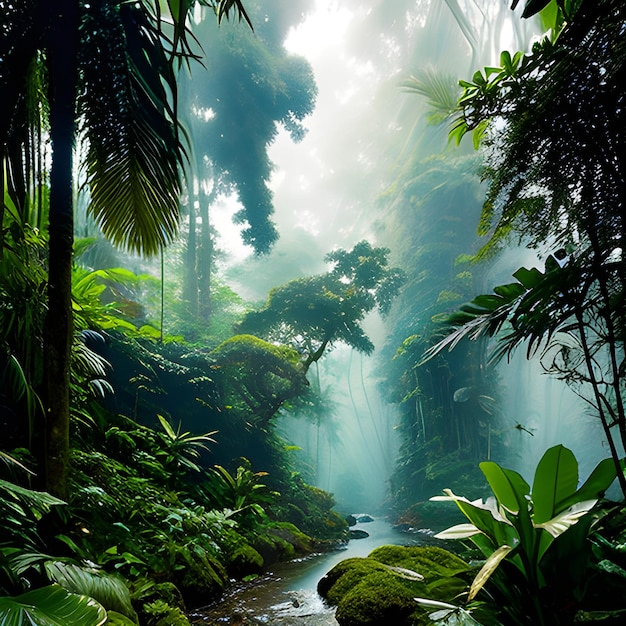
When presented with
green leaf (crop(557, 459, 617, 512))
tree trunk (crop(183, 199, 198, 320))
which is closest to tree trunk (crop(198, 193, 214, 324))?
tree trunk (crop(183, 199, 198, 320))

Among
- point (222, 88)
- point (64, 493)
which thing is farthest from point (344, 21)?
point (64, 493)

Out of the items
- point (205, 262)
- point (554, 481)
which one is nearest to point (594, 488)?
point (554, 481)

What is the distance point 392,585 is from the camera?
285 centimetres

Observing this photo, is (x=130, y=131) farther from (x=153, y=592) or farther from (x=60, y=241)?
(x=153, y=592)

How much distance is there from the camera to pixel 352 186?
35719 mm

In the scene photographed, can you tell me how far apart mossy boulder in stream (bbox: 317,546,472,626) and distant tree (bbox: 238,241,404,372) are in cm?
877

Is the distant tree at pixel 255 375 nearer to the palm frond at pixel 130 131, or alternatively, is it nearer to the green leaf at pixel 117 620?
the palm frond at pixel 130 131

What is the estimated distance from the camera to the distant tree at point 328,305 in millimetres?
12469

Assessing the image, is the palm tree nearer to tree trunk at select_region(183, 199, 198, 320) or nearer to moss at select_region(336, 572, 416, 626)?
moss at select_region(336, 572, 416, 626)

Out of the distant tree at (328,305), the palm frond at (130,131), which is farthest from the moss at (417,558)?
the distant tree at (328,305)

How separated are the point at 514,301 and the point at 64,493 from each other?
3.03 metres

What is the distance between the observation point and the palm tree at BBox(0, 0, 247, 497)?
2410mm

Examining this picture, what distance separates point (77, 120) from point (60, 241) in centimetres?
104

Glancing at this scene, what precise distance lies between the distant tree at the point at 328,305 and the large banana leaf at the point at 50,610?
10.9 metres
